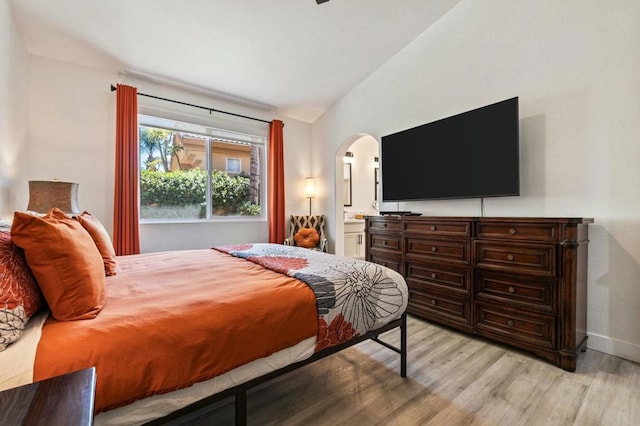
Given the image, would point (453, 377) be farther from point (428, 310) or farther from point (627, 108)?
point (627, 108)

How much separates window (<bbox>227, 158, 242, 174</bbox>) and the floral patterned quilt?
2.87 m

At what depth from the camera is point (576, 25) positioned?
7.16 ft

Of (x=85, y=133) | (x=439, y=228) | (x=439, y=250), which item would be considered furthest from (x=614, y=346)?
(x=85, y=133)

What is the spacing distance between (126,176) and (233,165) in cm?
154

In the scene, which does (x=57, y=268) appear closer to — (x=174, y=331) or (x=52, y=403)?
(x=174, y=331)

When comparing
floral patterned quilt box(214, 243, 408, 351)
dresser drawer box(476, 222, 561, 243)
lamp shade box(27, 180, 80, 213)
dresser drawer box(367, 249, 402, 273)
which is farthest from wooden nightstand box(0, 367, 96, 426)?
dresser drawer box(367, 249, 402, 273)

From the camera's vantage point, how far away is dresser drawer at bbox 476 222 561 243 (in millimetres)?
1949

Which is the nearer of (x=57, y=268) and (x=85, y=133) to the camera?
(x=57, y=268)

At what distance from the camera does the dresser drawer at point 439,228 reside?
241 cm

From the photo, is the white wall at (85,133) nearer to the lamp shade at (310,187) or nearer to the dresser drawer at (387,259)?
the lamp shade at (310,187)

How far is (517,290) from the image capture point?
2111 mm

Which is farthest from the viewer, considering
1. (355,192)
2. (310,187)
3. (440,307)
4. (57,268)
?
(355,192)

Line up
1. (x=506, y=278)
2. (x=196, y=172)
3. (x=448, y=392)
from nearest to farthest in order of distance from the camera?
(x=448, y=392) < (x=506, y=278) < (x=196, y=172)

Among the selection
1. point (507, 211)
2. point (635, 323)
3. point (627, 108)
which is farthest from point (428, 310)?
point (627, 108)
